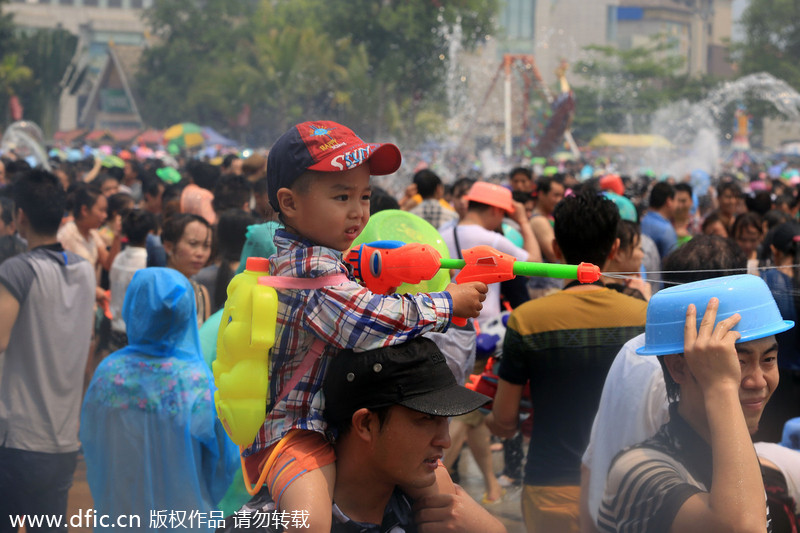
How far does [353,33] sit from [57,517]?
38.8 metres

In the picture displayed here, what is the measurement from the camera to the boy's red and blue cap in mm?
1831

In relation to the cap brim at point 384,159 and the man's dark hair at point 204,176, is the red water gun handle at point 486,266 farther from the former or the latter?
the man's dark hair at point 204,176

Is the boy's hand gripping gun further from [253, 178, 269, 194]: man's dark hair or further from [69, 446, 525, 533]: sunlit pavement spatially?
[253, 178, 269, 194]: man's dark hair


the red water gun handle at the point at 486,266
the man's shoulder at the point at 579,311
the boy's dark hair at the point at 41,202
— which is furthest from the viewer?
the boy's dark hair at the point at 41,202

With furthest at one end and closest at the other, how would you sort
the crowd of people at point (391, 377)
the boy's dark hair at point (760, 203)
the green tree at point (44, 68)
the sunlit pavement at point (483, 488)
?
the green tree at point (44, 68), the boy's dark hair at point (760, 203), the sunlit pavement at point (483, 488), the crowd of people at point (391, 377)

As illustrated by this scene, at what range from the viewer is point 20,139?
605 inches

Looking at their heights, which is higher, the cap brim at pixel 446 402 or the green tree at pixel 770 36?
the green tree at pixel 770 36

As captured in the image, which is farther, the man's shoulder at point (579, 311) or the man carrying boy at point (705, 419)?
the man's shoulder at point (579, 311)

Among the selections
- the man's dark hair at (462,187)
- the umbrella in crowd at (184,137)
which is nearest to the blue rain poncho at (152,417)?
the man's dark hair at (462,187)

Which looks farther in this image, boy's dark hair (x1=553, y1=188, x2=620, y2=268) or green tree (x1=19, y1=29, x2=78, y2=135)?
green tree (x1=19, y1=29, x2=78, y2=135)

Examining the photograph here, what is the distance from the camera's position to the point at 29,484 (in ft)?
11.7

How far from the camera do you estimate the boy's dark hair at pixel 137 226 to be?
5.52 metres

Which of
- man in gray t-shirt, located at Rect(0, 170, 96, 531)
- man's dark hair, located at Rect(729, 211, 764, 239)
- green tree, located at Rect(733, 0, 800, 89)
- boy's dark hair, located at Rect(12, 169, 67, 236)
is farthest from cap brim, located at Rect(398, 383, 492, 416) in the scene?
green tree, located at Rect(733, 0, 800, 89)

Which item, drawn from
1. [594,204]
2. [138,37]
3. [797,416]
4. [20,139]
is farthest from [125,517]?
[138,37]
